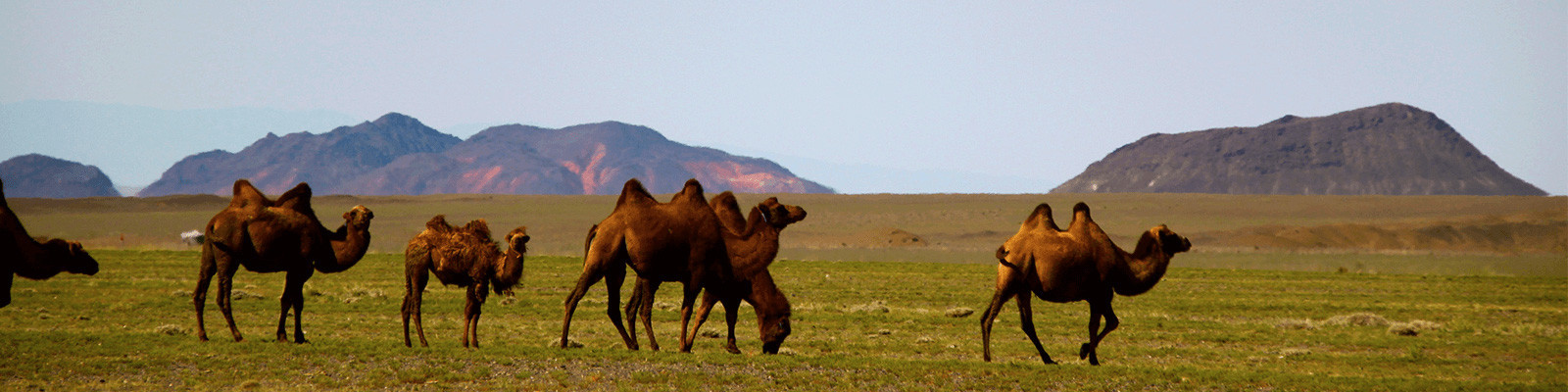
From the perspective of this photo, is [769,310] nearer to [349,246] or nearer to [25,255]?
[349,246]

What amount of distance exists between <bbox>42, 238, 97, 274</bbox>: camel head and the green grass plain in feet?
3.82

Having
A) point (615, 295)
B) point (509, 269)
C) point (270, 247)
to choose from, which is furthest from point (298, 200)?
point (615, 295)

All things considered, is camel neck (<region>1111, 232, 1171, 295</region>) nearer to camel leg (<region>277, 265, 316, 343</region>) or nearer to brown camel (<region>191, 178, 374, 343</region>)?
brown camel (<region>191, 178, 374, 343</region>)

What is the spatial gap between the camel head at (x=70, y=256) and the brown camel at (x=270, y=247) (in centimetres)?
171

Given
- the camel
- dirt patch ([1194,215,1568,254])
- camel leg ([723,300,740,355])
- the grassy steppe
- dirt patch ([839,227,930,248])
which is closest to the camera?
the grassy steppe

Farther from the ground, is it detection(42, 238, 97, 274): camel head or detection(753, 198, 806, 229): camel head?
detection(753, 198, 806, 229): camel head

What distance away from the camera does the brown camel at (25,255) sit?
45.2 feet

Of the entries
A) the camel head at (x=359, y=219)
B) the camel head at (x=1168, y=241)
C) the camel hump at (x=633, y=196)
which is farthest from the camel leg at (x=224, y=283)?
the camel head at (x=1168, y=241)

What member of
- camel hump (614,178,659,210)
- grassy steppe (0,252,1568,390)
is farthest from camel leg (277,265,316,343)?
camel hump (614,178,659,210)

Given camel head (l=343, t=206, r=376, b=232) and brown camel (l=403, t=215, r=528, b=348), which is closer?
brown camel (l=403, t=215, r=528, b=348)

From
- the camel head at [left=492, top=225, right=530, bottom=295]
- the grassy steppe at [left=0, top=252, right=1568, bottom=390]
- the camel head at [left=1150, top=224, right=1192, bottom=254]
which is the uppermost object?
the camel head at [left=1150, top=224, right=1192, bottom=254]

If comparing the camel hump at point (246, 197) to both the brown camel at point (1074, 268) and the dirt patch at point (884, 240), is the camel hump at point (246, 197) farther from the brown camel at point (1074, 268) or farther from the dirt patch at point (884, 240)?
the dirt patch at point (884, 240)

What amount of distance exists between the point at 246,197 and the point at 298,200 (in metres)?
0.61

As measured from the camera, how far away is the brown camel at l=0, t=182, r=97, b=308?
1377 centimetres
